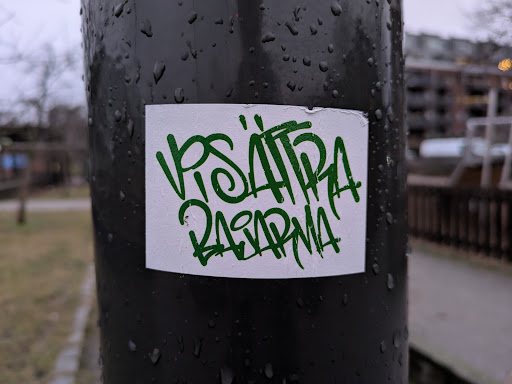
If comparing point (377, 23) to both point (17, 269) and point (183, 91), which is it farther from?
point (17, 269)

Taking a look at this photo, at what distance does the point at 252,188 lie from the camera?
1041mm

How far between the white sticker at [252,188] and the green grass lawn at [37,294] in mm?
3111

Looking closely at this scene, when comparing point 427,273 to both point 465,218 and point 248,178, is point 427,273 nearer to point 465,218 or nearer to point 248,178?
point 465,218

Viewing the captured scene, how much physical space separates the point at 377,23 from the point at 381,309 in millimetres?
754

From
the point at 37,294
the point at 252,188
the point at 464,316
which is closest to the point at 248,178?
the point at 252,188

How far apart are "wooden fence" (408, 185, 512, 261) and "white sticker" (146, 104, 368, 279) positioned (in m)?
6.49

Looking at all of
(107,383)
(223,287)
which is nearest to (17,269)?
(107,383)

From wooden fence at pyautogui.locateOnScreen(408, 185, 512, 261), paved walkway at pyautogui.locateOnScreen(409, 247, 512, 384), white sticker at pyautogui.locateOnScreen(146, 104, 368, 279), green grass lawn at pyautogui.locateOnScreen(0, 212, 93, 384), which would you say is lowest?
green grass lawn at pyautogui.locateOnScreen(0, 212, 93, 384)

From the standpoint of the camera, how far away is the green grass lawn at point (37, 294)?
12.5ft

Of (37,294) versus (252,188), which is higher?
(252,188)

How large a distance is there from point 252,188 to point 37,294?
219 inches

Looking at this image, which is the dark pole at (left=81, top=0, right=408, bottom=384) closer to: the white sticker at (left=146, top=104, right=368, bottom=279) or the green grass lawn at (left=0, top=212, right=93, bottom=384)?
the white sticker at (left=146, top=104, right=368, bottom=279)

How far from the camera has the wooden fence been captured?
6.66 metres

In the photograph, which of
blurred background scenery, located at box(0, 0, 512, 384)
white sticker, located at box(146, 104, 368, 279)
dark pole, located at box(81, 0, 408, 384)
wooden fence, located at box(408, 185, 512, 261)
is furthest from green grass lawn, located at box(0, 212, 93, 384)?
wooden fence, located at box(408, 185, 512, 261)
